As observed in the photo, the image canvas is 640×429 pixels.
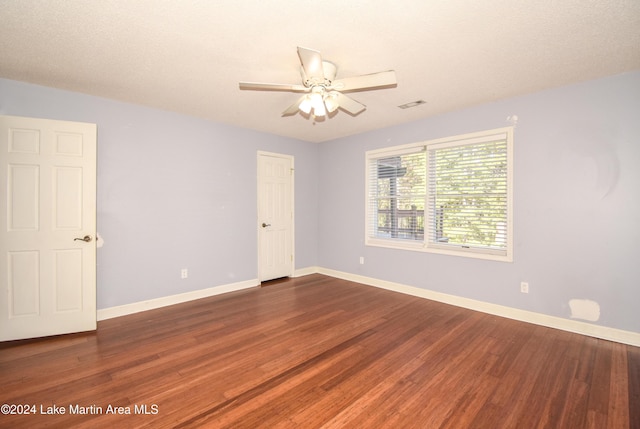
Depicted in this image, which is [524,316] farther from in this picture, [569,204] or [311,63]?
[311,63]

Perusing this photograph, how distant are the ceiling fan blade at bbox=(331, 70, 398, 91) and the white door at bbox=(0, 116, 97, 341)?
9.00 feet

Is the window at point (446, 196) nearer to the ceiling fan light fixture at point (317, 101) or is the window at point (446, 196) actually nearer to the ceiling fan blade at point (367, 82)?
the ceiling fan blade at point (367, 82)

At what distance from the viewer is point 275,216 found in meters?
5.11

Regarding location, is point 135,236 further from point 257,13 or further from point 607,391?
point 607,391

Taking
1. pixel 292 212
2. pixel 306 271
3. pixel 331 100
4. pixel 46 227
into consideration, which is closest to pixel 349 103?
pixel 331 100

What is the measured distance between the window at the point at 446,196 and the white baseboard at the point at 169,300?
7.61 ft

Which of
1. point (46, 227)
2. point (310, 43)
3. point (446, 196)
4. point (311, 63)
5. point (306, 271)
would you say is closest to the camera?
point (311, 63)

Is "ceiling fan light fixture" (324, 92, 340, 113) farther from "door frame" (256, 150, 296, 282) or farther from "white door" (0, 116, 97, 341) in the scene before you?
"white door" (0, 116, 97, 341)

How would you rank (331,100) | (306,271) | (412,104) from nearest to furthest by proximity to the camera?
(331,100) → (412,104) → (306,271)

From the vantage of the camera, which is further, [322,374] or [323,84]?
[323,84]

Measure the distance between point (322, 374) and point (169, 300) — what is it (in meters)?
2.64

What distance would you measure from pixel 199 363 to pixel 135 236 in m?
2.04

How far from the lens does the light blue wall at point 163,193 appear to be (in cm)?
335

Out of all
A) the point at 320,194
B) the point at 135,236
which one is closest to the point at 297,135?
the point at 320,194
